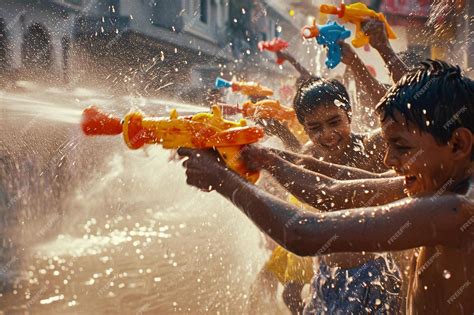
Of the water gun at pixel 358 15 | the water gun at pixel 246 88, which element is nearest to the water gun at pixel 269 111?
the water gun at pixel 246 88

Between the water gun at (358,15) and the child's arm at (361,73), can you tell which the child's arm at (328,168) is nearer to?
the water gun at (358,15)

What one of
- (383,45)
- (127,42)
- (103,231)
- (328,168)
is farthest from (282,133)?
(127,42)

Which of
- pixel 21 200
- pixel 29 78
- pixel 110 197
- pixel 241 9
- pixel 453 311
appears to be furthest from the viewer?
pixel 241 9

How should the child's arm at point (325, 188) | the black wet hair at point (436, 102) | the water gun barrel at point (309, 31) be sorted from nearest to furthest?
1. the black wet hair at point (436, 102)
2. the child's arm at point (325, 188)
3. the water gun barrel at point (309, 31)

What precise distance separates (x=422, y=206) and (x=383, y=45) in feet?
6.86

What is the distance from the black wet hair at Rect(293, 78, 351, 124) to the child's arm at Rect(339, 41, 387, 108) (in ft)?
0.98

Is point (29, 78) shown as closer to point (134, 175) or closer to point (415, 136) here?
point (134, 175)

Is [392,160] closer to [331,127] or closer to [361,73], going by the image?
[331,127]

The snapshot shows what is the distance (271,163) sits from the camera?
256cm

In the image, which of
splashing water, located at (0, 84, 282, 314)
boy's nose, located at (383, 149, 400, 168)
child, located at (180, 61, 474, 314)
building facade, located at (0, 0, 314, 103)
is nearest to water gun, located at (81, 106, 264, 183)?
child, located at (180, 61, 474, 314)

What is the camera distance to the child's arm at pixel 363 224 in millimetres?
1679

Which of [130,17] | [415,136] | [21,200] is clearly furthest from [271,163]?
[130,17]

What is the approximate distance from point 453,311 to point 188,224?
244 inches

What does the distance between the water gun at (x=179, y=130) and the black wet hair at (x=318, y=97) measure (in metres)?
1.54
